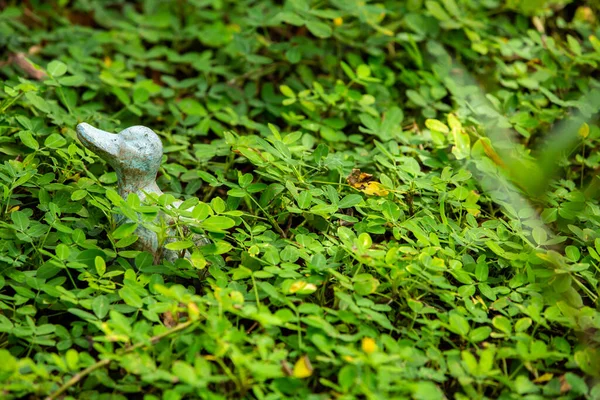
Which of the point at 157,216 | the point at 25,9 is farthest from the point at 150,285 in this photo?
the point at 25,9

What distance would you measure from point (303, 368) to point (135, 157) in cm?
92

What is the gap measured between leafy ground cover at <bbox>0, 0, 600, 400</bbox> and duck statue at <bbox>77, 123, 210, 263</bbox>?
6 centimetres

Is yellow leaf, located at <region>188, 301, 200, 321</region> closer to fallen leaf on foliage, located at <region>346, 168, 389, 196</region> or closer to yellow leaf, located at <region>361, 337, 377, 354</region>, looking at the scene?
yellow leaf, located at <region>361, 337, 377, 354</region>

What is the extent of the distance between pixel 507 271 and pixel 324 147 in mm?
793

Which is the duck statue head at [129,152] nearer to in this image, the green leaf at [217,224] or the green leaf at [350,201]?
the green leaf at [217,224]

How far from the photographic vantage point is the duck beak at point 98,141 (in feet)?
7.84

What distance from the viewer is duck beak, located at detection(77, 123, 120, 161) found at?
2.39m

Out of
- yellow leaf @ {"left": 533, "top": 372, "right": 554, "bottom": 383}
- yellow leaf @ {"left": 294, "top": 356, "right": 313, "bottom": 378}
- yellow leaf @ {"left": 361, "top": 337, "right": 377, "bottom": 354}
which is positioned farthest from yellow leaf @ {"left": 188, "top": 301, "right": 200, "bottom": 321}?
yellow leaf @ {"left": 533, "top": 372, "right": 554, "bottom": 383}

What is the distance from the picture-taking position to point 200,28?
3861mm

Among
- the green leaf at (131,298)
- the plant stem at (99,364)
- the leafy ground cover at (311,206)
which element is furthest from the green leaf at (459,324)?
the green leaf at (131,298)

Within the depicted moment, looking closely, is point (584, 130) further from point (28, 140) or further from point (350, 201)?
point (28, 140)

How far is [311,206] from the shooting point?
8.57 feet

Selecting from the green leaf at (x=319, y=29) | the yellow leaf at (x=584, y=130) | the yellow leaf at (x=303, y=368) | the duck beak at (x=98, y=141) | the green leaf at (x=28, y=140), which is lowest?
the green leaf at (x=28, y=140)

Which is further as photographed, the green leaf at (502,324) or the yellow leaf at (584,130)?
the yellow leaf at (584,130)
